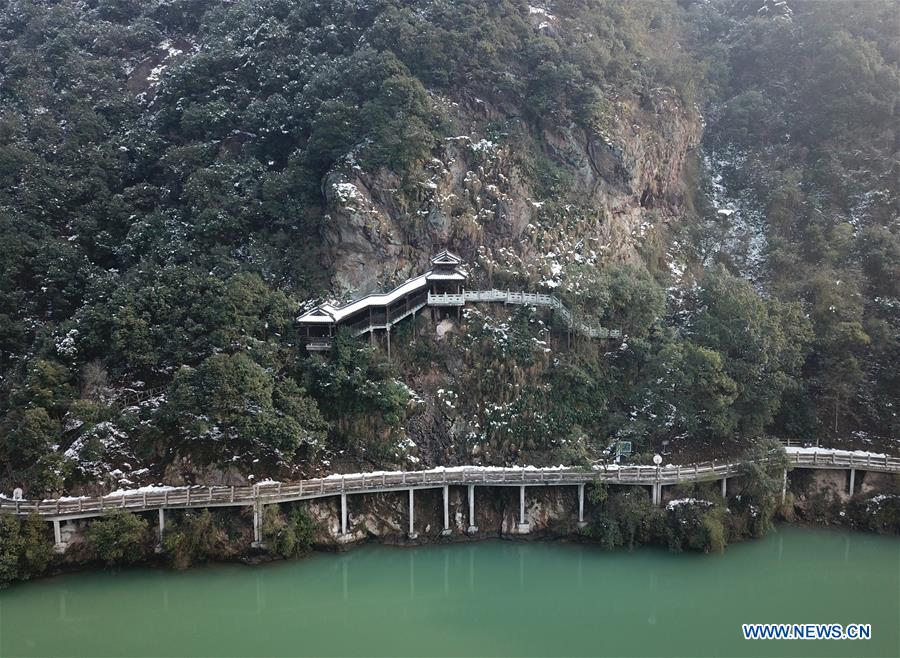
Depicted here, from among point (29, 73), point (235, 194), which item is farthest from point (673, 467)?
point (29, 73)

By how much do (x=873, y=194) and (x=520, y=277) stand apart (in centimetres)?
2150

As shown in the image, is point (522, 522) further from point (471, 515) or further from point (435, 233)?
point (435, 233)

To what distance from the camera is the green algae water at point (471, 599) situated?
21094 mm

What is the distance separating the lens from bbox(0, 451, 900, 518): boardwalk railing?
24.1m

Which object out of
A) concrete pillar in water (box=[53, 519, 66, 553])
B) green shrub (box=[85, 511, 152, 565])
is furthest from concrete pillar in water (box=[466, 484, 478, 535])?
concrete pillar in water (box=[53, 519, 66, 553])

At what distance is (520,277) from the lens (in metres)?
33.5

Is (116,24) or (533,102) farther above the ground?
(116,24)

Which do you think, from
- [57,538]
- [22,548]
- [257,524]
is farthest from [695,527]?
[22,548]

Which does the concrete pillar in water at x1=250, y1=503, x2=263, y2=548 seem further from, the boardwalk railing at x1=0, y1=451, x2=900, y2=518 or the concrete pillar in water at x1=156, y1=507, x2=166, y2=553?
the concrete pillar in water at x1=156, y1=507, x2=166, y2=553

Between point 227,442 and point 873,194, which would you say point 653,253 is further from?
point 227,442

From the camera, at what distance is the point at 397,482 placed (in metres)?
26.9

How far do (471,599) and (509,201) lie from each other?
19.1m

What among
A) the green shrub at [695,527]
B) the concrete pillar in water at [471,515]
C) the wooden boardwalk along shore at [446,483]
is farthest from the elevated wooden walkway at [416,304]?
the green shrub at [695,527]

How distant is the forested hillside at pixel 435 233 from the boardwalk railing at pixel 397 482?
4.18ft
